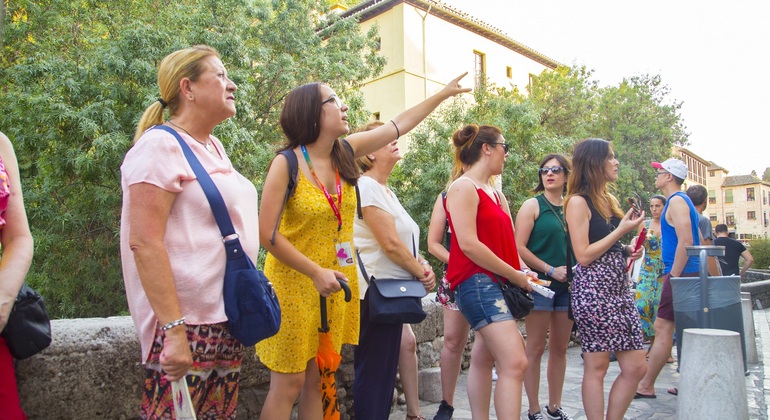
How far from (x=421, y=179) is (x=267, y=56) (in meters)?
4.81

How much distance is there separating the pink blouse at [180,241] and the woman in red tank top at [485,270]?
1.66 meters

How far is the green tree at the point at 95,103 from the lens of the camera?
950 centimetres

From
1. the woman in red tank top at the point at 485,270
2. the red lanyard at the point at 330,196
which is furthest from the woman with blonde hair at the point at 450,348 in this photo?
Answer: the red lanyard at the point at 330,196

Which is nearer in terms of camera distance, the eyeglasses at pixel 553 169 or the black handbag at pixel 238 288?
the black handbag at pixel 238 288

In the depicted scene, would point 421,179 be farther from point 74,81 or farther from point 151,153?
point 151,153

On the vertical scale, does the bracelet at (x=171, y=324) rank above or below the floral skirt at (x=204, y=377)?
above

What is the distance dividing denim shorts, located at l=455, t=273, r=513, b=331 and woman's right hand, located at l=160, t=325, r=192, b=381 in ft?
5.95

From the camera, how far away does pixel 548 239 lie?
14.5ft

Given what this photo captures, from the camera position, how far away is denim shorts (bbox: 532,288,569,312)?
4.18 m

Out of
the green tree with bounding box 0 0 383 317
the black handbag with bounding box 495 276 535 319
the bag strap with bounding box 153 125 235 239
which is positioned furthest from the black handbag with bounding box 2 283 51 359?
the green tree with bounding box 0 0 383 317

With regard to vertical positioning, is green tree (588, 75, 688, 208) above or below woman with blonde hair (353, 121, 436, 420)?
above

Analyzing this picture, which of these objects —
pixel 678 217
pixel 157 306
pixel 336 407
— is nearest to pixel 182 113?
pixel 157 306

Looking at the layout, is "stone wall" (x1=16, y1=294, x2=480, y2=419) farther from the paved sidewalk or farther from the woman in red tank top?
the paved sidewalk

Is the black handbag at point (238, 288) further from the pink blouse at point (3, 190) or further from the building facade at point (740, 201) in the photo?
the building facade at point (740, 201)
